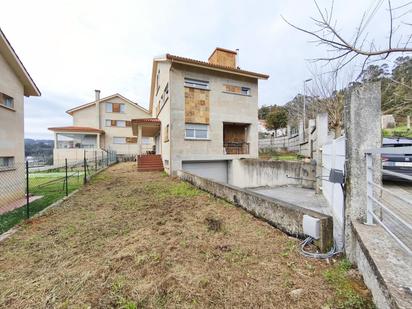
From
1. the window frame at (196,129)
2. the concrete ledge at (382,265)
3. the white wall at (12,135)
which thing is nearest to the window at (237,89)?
the window frame at (196,129)

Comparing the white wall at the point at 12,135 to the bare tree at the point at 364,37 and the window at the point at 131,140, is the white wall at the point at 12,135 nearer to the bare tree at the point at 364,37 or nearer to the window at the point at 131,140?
the bare tree at the point at 364,37

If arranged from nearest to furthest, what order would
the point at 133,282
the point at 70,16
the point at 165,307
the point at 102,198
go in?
the point at 165,307
the point at 133,282
the point at 102,198
the point at 70,16

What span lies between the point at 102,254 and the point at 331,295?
318cm

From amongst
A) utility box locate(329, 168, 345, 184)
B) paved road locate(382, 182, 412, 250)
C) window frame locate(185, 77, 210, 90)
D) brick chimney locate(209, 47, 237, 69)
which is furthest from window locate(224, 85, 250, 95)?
utility box locate(329, 168, 345, 184)

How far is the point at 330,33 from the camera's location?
11.0 feet

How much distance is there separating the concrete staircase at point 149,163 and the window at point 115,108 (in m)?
18.7

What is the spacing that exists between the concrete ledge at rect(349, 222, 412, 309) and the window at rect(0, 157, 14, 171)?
10.5 meters

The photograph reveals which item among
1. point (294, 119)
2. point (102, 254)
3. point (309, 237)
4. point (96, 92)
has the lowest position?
point (102, 254)

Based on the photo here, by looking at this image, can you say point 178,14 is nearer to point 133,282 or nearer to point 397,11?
point 397,11

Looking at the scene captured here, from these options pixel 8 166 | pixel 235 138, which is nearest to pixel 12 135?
pixel 8 166

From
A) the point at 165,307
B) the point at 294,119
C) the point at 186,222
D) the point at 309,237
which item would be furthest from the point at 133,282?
the point at 294,119

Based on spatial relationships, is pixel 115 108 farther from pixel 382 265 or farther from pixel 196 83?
pixel 382 265

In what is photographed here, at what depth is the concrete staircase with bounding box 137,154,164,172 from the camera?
15008 millimetres

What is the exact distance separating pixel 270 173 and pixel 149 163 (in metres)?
9.00
